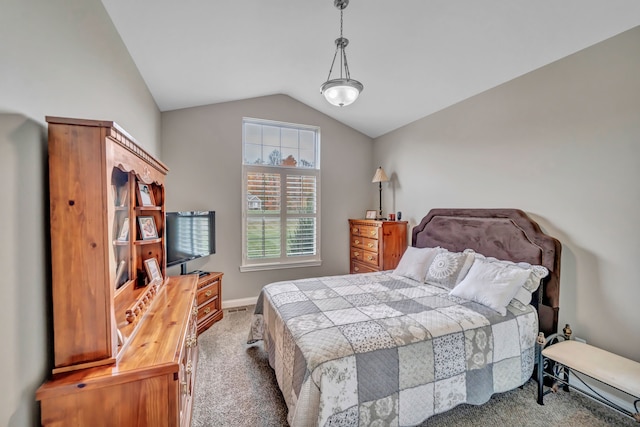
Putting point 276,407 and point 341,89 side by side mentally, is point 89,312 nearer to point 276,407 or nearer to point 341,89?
point 276,407

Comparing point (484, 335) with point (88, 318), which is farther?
point (484, 335)

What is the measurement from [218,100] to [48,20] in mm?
2577

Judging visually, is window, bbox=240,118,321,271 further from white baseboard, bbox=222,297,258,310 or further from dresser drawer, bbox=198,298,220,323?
dresser drawer, bbox=198,298,220,323

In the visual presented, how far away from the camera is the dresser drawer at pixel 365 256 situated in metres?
3.87

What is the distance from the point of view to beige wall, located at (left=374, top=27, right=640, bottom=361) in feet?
6.20

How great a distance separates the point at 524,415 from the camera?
1.83 metres

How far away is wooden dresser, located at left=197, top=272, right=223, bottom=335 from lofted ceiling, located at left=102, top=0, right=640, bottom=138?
2.16m

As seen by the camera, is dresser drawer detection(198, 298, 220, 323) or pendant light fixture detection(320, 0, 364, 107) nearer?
pendant light fixture detection(320, 0, 364, 107)

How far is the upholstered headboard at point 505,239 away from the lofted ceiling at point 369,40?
1.34 metres

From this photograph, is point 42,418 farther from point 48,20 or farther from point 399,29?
point 399,29

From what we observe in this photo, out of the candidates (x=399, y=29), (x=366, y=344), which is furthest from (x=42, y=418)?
(x=399, y=29)

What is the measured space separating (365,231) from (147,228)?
9.47ft

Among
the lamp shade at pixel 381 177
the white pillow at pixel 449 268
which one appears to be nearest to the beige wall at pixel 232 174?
the lamp shade at pixel 381 177

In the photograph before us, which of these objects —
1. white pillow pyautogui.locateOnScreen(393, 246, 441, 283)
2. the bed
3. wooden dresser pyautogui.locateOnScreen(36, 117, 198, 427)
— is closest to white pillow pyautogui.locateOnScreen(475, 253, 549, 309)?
the bed
